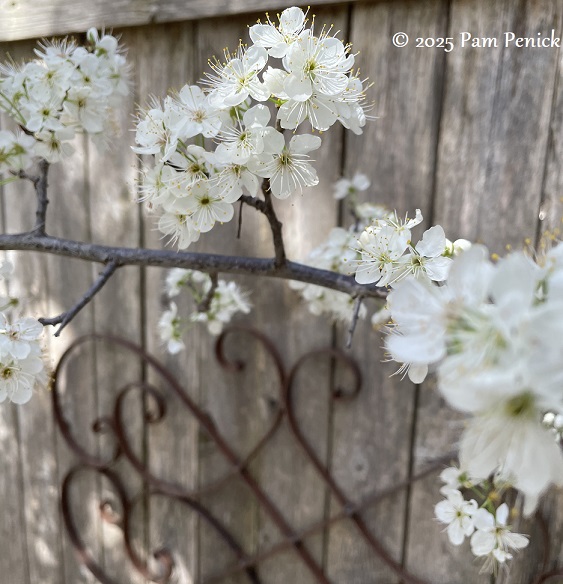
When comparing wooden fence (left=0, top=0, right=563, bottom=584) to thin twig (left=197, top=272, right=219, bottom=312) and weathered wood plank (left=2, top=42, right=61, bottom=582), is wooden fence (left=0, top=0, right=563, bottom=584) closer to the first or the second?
weathered wood plank (left=2, top=42, right=61, bottom=582)

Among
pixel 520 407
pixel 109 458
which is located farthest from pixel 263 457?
pixel 520 407

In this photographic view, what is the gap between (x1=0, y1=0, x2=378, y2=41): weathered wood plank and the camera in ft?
3.23

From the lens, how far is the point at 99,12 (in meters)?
1.06

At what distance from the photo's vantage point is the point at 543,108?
0.89m

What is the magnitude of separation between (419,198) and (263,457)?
1.97ft

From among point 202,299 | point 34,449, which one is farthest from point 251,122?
point 34,449

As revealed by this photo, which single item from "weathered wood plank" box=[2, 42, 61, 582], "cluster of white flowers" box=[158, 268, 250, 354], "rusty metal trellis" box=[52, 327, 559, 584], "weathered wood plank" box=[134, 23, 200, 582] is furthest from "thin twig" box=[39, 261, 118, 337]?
"weathered wood plank" box=[2, 42, 61, 582]

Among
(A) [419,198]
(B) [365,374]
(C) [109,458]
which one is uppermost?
(A) [419,198]

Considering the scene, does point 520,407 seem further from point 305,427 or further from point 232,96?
point 305,427

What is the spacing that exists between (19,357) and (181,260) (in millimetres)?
220

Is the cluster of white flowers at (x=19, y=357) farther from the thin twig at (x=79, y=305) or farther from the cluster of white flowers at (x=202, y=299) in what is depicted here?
the cluster of white flowers at (x=202, y=299)

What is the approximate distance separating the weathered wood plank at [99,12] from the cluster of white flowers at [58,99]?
216 mm

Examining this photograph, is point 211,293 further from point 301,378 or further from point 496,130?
point 496,130

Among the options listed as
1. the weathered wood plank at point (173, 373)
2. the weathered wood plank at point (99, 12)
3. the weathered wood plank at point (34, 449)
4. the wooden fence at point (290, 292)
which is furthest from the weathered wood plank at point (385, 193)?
the weathered wood plank at point (34, 449)
